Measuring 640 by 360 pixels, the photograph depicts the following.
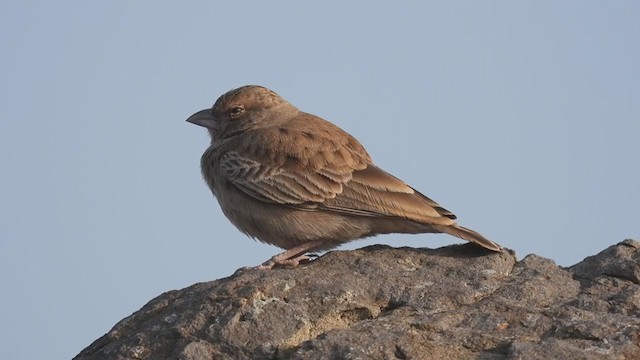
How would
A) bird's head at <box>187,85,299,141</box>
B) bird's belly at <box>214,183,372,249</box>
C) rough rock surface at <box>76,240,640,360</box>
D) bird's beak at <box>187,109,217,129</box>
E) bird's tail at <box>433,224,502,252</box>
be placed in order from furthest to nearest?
bird's beak at <box>187,109,217,129</box> → bird's head at <box>187,85,299,141</box> → bird's belly at <box>214,183,372,249</box> → bird's tail at <box>433,224,502,252</box> → rough rock surface at <box>76,240,640,360</box>

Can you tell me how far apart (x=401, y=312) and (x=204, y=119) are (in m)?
5.32

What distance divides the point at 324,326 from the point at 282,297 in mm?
435

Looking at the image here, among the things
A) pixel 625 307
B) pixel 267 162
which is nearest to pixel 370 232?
pixel 267 162

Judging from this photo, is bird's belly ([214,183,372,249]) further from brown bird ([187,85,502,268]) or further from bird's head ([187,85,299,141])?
bird's head ([187,85,299,141])

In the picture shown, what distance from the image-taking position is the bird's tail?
30.2 feet

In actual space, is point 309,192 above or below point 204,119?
below

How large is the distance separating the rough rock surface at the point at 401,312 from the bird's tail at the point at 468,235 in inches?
3.6

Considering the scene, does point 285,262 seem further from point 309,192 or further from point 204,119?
point 204,119

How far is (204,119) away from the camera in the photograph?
12586 mm

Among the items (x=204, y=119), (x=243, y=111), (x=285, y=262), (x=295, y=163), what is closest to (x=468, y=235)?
(x=285, y=262)

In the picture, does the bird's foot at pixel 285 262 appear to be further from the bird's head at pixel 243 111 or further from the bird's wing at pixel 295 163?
the bird's head at pixel 243 111

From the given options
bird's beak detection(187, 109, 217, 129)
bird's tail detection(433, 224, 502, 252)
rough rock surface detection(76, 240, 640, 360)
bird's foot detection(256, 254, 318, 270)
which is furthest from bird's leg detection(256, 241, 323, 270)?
bird's beak detection(187, 109, 217, 129)

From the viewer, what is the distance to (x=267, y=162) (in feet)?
35.4

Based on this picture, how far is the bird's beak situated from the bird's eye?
0.25 metres
